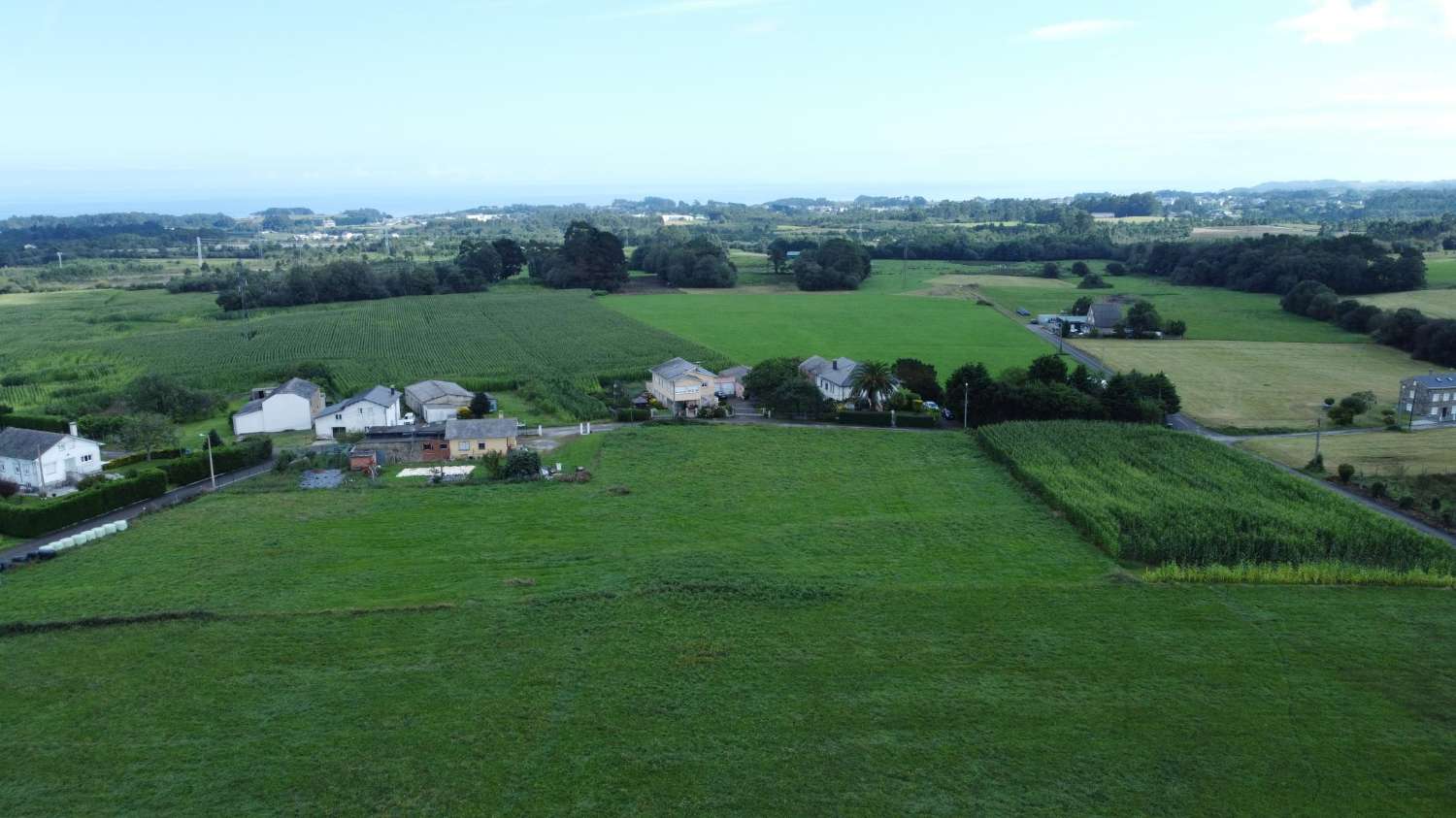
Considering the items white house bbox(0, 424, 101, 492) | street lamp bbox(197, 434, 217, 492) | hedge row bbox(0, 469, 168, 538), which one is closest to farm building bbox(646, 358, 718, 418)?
street lamp bbox(197, 434, 217, 492)

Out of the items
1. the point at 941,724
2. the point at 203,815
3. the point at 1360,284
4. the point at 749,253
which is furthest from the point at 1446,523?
the point at 749,253

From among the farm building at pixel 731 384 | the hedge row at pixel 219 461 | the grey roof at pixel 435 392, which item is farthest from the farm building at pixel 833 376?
the hedge row at pixel 219 461

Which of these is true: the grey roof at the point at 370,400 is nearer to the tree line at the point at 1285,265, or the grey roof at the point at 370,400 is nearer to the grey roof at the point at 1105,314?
the grey roof at the point at 1105,314

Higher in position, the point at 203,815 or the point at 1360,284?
the point at 1360,284

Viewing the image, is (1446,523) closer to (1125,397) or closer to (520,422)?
(1125,397)

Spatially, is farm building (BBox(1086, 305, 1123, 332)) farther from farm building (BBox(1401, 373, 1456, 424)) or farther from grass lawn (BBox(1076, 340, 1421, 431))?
farm building (BBox(1401, 373, 1456, 424))

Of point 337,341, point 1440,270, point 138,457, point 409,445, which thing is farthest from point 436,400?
point 1440,270

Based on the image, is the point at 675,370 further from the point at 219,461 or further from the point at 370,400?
the point at 219,461
